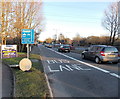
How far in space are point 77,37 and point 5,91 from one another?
3003 inches

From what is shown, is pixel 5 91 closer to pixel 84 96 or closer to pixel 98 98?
pixel 84 96

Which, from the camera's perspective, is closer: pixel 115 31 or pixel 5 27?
pixel 5 27

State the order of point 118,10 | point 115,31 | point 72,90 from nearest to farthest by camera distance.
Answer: point 72,90 → point 118,10 → point 115,31

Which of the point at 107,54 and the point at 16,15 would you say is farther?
the point at 16,15

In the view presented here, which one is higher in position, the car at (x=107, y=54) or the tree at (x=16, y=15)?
the tree at (x=16, y=15)

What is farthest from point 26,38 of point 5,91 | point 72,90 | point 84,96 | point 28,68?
point 84,96

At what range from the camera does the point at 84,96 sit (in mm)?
3672

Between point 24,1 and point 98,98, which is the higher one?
point 24,1

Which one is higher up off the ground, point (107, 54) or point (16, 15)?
point (16, 15)

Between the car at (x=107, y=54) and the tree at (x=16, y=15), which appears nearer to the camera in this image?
the car at (x=107, y=54)

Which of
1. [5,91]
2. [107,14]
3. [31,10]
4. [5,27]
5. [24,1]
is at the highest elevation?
[107,14]

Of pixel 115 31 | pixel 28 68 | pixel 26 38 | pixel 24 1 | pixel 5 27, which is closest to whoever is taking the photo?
pixel 28 68

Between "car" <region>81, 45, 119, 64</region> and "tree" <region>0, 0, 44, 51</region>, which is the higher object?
"tree" <region>0, 0, 44, 51</region>

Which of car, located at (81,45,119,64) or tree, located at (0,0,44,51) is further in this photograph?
tree, located at (0,0,44,51)
